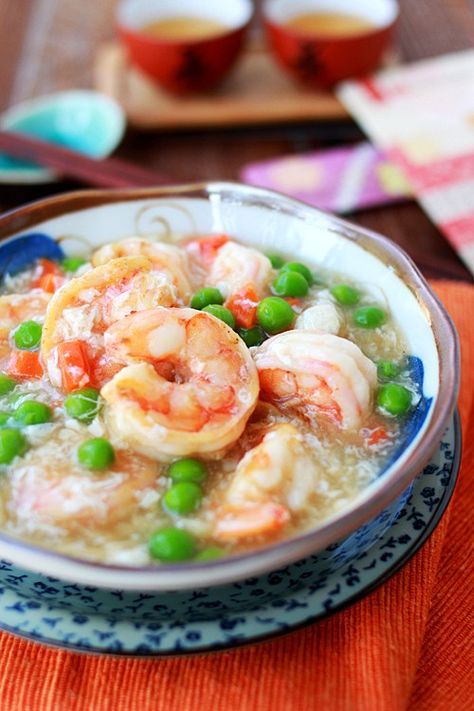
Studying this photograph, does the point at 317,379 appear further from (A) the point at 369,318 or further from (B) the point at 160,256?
(B) the point at 160,256

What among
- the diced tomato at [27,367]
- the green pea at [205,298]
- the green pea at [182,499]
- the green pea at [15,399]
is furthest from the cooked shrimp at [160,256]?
the green pea at [182,499]

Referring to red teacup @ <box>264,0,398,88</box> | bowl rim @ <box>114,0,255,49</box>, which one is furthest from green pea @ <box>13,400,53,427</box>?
red teacup @ <box>264,0,398,88</box>

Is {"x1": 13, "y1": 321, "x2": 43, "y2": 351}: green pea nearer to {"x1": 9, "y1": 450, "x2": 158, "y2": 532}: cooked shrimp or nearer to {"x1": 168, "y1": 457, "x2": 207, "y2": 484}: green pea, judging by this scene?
{"x1": 9, "y1": 450, "x2": 158, "y2": 532}: cooked shrimp

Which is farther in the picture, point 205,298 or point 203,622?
point 205,298

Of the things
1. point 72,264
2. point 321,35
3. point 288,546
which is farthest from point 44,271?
point 321,35

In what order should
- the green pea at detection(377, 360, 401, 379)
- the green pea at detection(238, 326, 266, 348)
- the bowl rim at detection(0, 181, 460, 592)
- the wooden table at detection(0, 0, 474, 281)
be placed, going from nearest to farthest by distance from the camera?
the bowl rim at detection(0, 181, 460, 592) → the green pea at detection(377, 360, 401, 379) → the green pea at detection(238, 326, 266, 348) → the wooden table at detection(0, 0, 474, 281)

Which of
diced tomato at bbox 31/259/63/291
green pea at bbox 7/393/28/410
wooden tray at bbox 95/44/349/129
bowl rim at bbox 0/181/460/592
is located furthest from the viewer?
wooden tray at bbox 95/44/349/129

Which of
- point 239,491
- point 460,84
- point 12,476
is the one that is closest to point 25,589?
point 12,476
